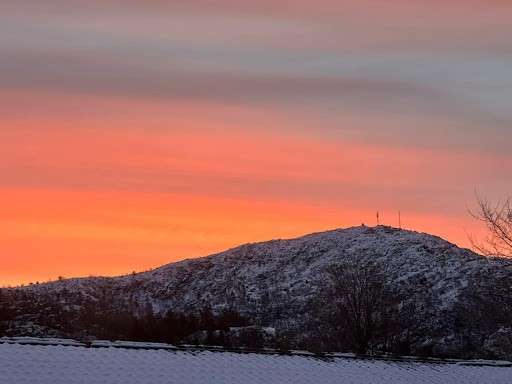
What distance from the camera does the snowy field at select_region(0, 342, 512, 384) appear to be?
3250 centimetres

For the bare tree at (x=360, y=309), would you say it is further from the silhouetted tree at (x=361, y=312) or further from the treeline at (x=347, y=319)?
the treeline at (x=347, y=319)

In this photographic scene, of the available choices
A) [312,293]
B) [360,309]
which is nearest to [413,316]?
[312,293]

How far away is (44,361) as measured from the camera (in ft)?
108

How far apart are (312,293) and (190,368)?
9547 centimetres

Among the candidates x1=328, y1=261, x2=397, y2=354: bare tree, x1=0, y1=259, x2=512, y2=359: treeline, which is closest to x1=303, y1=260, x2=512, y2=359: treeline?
x1=328, y1=261, x2=397, y2=354: bare tree

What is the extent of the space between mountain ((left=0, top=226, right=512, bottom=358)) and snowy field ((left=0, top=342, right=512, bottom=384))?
179 ft

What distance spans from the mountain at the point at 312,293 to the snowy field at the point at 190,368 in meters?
54.5

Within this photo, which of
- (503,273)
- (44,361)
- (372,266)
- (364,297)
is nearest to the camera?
(44,361)

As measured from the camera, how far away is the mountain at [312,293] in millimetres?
116312

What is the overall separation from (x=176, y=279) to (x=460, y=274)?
41.9 metres

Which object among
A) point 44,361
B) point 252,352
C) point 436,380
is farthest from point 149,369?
point 436,380

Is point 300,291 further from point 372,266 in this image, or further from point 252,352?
point 252,352

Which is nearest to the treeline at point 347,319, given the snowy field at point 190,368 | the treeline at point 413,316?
the treeline at point 413,316

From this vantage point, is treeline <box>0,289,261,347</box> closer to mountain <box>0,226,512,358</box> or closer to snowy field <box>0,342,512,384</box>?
mountain <box>0,226,512,358</box>
